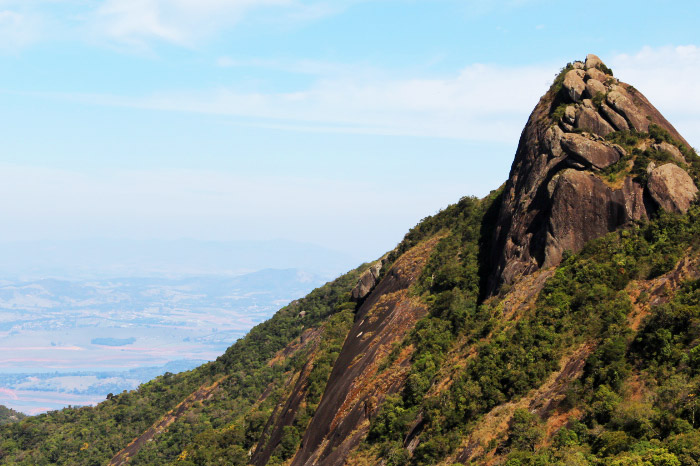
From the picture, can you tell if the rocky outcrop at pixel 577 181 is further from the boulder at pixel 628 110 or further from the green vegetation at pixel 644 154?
the green vegetation at pixel 644 154

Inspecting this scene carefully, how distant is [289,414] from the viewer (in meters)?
56.8

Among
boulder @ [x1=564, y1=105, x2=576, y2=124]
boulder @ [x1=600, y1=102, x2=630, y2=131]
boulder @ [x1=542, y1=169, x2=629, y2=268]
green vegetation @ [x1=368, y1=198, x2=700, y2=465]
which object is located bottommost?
green vegetation @ [x1=368, y1=198, x2=700, y2=465]

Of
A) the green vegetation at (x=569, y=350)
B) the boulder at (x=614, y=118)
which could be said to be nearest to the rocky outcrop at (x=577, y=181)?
the boulder at (x=614, y=118)

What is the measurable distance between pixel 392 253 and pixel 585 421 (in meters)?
45.9

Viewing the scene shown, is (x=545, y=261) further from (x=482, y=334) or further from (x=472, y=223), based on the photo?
(x=472, y=223)

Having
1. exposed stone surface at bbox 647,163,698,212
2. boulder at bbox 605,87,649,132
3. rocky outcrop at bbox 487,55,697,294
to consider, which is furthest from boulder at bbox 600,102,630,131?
exposed stone surface at bbox 647,163,698,212

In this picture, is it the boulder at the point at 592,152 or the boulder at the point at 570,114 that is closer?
the boulder at the point at 592,152

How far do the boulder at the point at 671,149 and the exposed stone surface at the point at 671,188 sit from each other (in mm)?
2461

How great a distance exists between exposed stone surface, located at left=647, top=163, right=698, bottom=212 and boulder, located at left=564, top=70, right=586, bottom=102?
12.2 metres

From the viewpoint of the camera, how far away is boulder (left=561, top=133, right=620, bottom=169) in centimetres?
4447

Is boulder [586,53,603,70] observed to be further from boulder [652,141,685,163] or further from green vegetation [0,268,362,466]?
green vegetation [0,268,362,466]

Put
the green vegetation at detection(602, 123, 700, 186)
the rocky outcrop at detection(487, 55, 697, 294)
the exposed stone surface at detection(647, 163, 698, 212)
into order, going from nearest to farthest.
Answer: the exposed stone surface at detection(647, 163, 698, 212) → the rocky outcrop at detection(487, 55, 697, 294) → the green vegetation at detection(602, 123, 700, 186)

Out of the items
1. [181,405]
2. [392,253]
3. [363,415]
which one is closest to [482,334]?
[363,415]

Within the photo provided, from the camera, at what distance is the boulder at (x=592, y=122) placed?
157 ft
